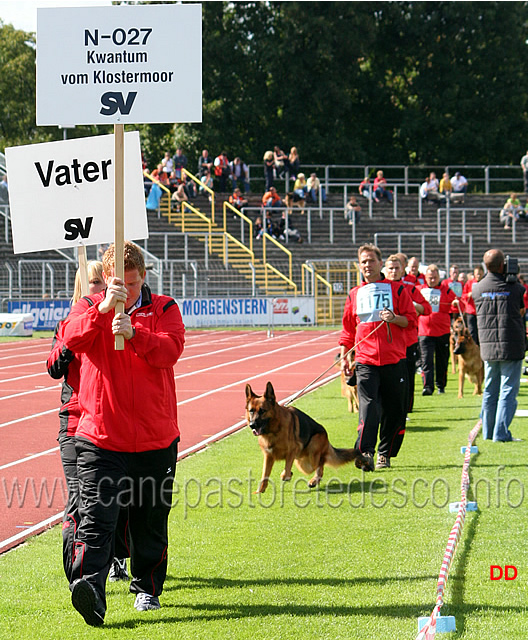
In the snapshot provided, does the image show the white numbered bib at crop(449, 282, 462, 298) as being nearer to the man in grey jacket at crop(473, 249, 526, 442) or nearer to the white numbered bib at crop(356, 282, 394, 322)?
the man in grey jacket at crop(473, 249, 526, 442)

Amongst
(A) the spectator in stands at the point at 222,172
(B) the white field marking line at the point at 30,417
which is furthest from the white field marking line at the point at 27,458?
(A) the spectator in stands at the point at 222,172

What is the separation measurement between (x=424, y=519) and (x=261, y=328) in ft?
97.0

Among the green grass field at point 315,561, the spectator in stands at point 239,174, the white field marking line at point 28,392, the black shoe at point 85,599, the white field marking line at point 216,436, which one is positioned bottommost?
the white field marking line at point 28,392

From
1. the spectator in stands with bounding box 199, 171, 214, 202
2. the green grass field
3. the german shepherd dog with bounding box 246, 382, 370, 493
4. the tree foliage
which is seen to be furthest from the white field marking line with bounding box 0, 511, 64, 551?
the tree foliage

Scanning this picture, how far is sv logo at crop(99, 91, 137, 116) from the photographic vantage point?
5.84 meters

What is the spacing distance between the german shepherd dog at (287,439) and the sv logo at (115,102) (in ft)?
12.2

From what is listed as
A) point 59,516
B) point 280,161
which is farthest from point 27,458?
point 280,161

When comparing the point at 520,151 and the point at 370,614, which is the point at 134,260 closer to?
the point at 370,614

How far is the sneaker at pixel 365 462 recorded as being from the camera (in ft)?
31.5

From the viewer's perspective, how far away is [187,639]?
5215 mm

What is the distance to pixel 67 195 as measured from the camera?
664cm

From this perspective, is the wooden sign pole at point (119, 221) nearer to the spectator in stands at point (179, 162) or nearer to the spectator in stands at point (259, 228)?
the spectator in stands at point (259, 228)

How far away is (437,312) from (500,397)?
476 centimetres

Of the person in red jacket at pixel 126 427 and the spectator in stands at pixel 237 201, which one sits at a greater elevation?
the spectator in stands at pixel 237 201
